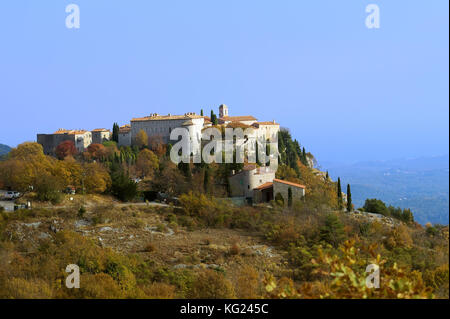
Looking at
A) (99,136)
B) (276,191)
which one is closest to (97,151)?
(99,136)

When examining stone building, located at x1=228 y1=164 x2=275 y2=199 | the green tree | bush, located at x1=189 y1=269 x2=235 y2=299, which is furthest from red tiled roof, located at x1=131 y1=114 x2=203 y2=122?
bush, located at x1=189 y1=269 x2=235 y2=299

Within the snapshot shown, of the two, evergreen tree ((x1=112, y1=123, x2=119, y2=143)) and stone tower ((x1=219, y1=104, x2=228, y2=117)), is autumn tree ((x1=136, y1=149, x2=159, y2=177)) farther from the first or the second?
stone tower ((x1=219, y1=104, x2=228, y2=117))

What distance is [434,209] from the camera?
1220 inches

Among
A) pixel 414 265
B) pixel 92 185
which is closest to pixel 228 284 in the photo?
pixel 414 265

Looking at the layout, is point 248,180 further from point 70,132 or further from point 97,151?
point 70,132

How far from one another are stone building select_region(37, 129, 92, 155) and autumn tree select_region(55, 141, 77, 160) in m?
1.38

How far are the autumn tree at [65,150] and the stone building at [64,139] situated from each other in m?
1.38

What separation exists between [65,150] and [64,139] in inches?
126

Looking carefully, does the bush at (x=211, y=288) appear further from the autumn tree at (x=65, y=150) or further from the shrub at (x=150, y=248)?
the autumn tree at (x=65, y=150)

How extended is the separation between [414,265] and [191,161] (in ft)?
73.6

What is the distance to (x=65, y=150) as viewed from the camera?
4441 cm

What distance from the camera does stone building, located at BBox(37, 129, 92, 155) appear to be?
153 feet

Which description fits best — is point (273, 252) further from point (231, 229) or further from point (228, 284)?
point (228, 284)
